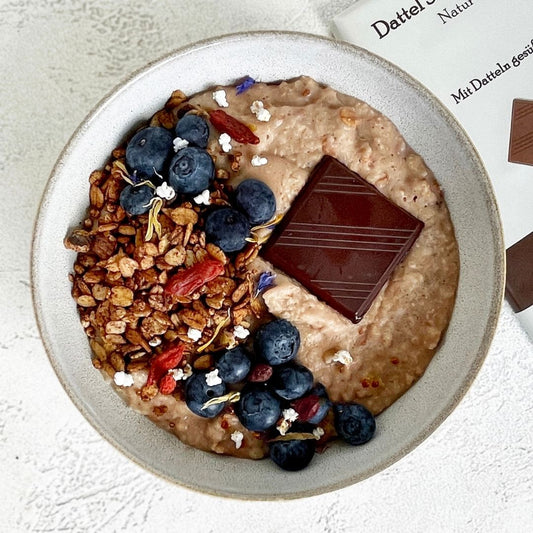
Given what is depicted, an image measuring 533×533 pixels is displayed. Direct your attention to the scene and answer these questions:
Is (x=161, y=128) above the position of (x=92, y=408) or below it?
above

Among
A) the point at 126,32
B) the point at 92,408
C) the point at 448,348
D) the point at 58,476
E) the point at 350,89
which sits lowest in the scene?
the point at 58,476

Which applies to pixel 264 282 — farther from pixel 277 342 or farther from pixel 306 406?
pixel 306 406

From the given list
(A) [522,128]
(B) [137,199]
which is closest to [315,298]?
(B) [137,199]

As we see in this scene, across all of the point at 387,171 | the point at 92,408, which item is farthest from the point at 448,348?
the point at 92,408

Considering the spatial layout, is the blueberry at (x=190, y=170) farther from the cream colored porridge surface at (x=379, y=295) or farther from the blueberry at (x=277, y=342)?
the blueberry at (x=277, y=342)

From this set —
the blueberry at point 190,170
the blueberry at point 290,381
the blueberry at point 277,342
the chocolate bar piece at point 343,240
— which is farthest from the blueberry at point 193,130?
the blueberry at point 290,381

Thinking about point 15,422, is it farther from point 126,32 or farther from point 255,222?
point 126,32
